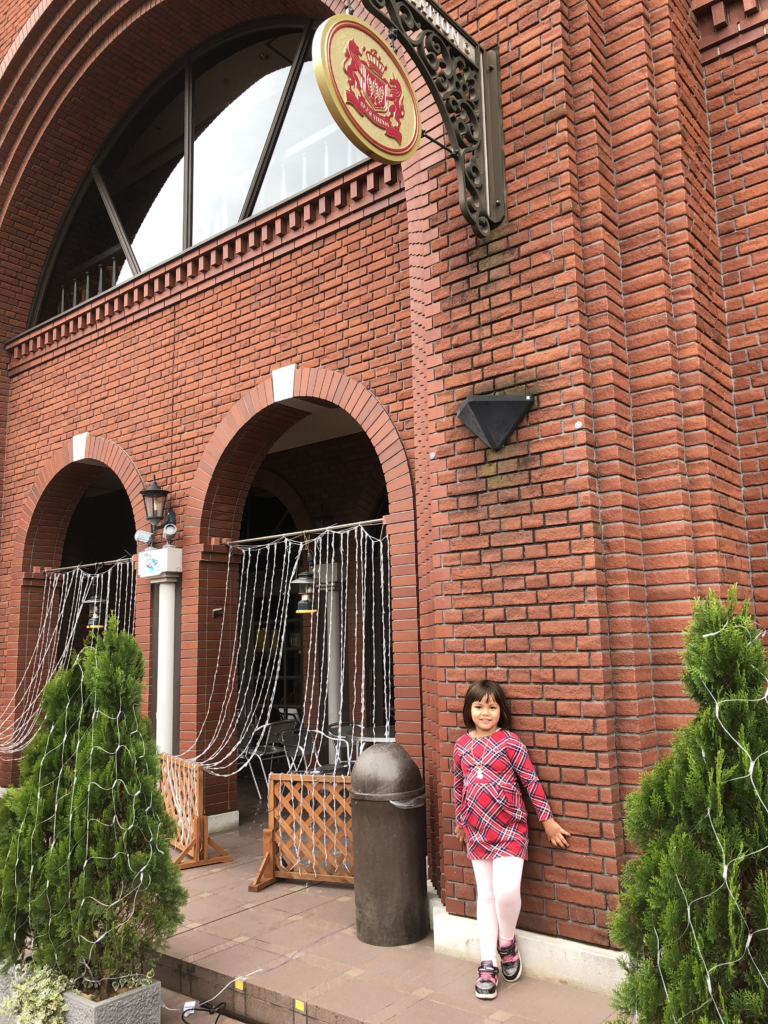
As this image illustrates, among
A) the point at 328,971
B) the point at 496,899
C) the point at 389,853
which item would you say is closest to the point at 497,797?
the point at 496,899

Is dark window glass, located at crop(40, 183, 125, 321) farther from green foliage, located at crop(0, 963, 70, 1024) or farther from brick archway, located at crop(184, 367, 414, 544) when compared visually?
green foliage, located at crop(0, 963, 70, 1024)

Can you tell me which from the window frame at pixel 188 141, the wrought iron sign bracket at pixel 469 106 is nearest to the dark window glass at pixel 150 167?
the window frame at pixel 188 141

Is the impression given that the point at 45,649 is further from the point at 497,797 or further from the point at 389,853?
the point at 497,797

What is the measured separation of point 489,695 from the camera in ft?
12.9

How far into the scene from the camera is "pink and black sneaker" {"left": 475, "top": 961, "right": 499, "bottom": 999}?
11.8ft

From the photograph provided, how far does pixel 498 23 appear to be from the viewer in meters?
4.59

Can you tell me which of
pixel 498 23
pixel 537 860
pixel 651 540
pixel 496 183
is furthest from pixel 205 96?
pixel 537 860

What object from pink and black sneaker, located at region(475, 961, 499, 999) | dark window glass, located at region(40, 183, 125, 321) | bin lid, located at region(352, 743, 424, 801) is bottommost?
pink and black sneaker, located at region(475, 961, 499, 999)

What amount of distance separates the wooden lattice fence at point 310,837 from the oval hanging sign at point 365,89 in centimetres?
408

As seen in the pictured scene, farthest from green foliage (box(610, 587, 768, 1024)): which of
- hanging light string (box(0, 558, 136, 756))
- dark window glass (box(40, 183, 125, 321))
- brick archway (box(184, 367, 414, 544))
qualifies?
dark window glass (box(40, 183, 125, 321))

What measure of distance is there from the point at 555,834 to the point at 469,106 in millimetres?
3865

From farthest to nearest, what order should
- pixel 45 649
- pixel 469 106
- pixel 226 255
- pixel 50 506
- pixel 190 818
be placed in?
pixel 45 649 → pixel 50 506 → pixel 226 255 → pixel 190 818 → pixel 469 106

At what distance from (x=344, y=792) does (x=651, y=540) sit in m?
2.91

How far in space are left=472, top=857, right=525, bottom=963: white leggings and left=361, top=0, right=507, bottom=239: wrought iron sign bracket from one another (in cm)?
331
